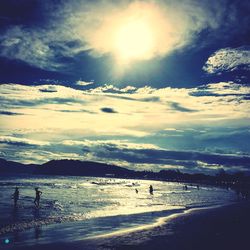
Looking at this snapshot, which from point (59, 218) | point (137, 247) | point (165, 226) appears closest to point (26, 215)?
point (59, 218)

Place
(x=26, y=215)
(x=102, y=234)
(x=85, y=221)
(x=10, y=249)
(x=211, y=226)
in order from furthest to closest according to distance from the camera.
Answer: (x=26, y=215) < (x=85, y=221) < (x=211, y=226) < (x=102, y=234) < (x=10, y=249)

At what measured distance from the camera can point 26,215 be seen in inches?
1278

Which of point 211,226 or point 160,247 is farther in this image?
point 211,226

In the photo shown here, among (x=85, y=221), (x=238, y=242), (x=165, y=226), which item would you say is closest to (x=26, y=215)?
(x=85, y=221)

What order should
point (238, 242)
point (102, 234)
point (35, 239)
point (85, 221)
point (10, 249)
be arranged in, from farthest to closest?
point (85, 221)
point (102, 234)
point (35, 239)
point (238, 242)
point (10, 249)

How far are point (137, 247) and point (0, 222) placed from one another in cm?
1477

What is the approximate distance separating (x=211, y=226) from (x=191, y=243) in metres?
7.44

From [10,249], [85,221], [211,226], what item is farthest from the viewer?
[85,221]

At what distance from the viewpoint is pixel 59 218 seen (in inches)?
1220

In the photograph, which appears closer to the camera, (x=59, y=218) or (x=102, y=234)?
(x=102, y=234)

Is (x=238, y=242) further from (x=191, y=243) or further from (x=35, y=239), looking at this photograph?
(x=35, y=239)

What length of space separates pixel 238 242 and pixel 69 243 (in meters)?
10.00

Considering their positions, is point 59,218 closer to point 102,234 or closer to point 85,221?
point 85,221

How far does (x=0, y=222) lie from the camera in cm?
2745
